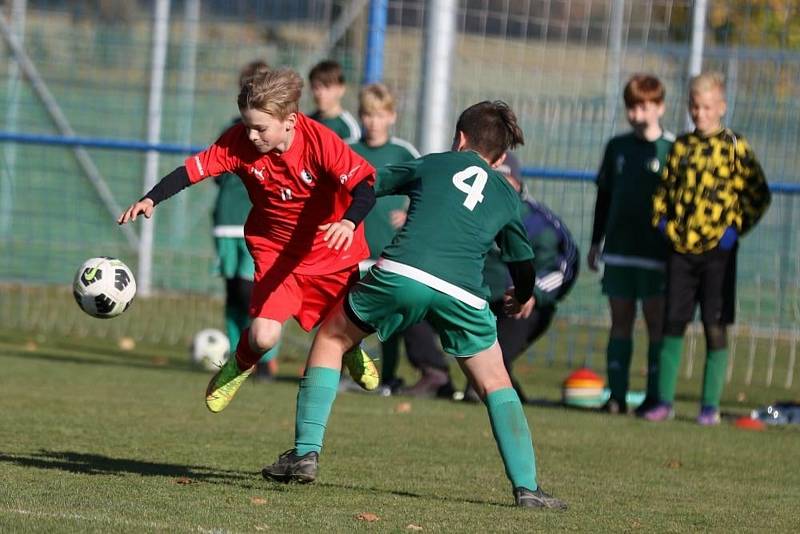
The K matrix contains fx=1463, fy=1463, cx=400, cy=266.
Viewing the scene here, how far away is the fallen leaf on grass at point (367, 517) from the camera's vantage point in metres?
5.23

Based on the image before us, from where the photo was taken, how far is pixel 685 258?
29.2 feet

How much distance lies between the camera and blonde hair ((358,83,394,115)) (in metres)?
9.51

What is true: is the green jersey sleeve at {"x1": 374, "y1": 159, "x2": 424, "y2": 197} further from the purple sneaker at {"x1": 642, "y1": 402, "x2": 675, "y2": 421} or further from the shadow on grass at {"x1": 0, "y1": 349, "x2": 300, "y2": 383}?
the shadow on grass at {"x1": 0, "y1": 349, "x2": 300, "y2": 383}

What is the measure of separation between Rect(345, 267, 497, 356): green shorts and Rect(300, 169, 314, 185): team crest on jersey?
0.80 m

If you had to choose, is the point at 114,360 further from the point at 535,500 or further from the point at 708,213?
the point at 535,500

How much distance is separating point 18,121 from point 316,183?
37.6ft

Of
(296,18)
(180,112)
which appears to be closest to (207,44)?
(296,18)

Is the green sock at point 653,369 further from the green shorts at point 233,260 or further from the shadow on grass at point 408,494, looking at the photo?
the shadow on grass at point 408,494

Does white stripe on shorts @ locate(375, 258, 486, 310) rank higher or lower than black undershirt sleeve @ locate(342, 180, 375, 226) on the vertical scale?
lower

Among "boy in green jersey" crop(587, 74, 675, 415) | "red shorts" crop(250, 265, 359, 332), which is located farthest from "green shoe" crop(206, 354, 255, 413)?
"boy in green jersey" crop(587, 74, 675, 415)

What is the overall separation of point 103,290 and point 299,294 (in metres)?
0.88

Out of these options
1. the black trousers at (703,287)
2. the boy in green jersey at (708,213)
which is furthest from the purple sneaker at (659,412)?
the black trousers at (703,287)

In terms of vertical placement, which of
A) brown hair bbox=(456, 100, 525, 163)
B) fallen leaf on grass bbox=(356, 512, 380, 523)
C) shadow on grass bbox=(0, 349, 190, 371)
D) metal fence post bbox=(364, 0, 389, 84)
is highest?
metal fence post bbox=(364, 0, 389, 84)

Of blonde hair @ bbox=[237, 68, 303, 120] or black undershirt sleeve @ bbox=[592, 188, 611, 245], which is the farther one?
black undershirt sleeve @ bbox=[592, 188, 611, 245]
